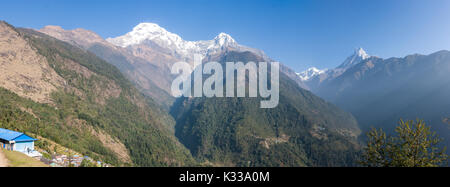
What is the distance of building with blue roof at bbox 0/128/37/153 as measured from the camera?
43.8 metres

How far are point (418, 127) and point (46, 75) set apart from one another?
20928 cm

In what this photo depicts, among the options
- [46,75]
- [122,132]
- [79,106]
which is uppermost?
[46,75]

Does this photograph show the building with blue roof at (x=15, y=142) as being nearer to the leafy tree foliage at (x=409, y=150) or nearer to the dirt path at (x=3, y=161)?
the dirt path at (x=3, y=161)

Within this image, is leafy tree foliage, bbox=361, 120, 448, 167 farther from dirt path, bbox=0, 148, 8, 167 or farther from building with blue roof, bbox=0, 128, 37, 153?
building with blue roof, bbox=0, 128, 37, 153

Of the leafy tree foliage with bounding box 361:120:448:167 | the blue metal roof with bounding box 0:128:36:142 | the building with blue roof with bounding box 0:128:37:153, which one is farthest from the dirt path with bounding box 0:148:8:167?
the leafy tree foliage with bounding box 361:120:448:167

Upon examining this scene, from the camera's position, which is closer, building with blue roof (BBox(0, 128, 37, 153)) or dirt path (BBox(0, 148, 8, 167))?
dirt path (BBox(0, 148, 8, 167))

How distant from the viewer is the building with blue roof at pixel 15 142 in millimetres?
43781

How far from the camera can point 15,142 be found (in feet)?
146

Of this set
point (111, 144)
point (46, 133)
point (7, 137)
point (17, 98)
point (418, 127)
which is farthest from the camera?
point (111, 144)

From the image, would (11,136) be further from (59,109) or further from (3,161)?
(59,109)

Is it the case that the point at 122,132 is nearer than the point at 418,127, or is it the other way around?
the point at 418,127
